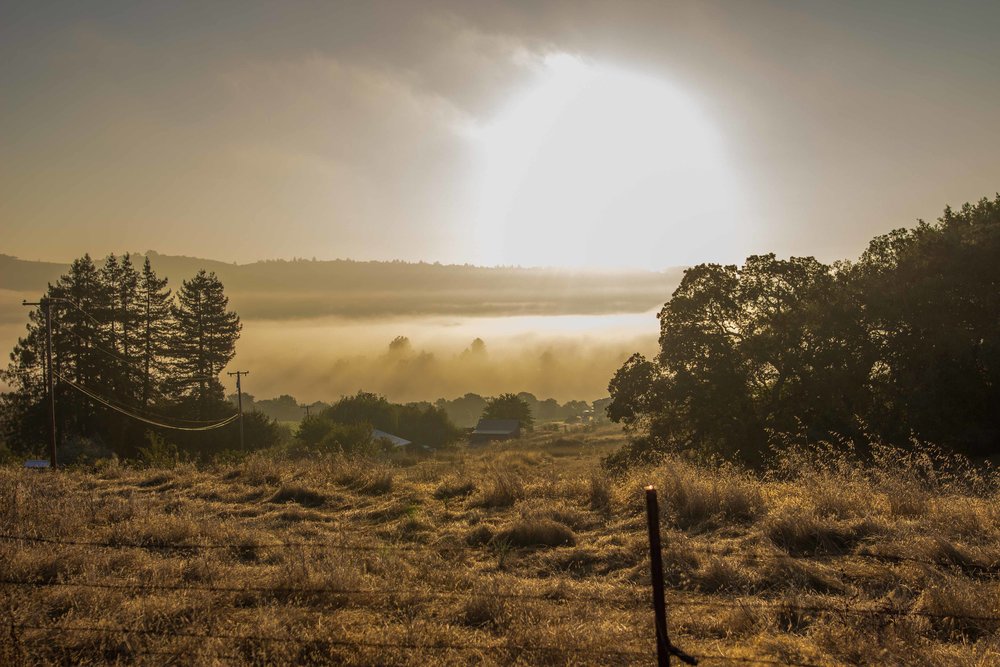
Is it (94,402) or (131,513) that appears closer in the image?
(131,513)

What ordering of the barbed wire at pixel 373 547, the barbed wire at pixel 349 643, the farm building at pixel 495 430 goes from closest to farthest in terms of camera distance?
the barbed wire at pixel 349 643 → the barbed wire at pixel 373 547 → the farm building at pixel 495 430

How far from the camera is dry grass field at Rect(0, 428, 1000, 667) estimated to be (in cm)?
600

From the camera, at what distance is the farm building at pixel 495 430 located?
8650 centimetres

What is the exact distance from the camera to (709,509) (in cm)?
1081

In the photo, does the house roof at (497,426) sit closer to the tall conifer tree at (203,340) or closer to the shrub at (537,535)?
the tall conifer tree at (203,340)

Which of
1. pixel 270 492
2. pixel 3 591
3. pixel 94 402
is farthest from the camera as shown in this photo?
pixel 94 402

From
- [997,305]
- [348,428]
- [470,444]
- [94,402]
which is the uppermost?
[997,305]

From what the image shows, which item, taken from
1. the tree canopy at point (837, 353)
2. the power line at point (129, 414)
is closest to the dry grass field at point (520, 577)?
the tree canopy at point (837, 353)

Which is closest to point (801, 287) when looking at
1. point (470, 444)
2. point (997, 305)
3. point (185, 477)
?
point (997, 305)

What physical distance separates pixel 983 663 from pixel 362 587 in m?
6.17

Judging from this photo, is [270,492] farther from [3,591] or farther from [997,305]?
[997,305]

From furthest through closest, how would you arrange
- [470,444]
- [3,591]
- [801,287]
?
1. [470,444]
2. [801,287]
3. [3,591]

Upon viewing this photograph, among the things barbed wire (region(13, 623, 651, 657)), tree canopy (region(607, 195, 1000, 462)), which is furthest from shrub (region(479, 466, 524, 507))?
tree canopy (region(607, 195, 1000, 462))

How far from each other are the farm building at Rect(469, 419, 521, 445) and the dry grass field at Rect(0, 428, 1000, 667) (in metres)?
73.7
